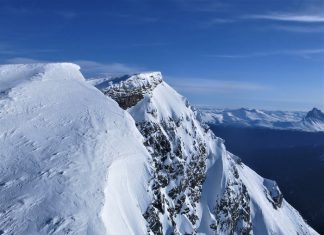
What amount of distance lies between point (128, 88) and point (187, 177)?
16.5 m

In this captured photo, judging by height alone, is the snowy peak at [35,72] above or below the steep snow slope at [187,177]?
above

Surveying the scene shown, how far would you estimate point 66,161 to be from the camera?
37.8m

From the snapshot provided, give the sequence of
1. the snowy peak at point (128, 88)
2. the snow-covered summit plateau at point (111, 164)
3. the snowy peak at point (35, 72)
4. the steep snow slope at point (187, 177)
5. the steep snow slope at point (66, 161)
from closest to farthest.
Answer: the steep snow slope at point (66, 161)
the snow-covered summit plateau at point (111, 164)
the snowy peak at point (35, 72)
the steep snow slope at point (187, 177)
the snowy peak at point (128, 88)

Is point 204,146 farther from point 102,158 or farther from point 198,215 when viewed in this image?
point 102,158

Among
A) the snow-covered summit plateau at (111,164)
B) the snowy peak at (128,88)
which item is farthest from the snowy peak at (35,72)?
the snowy peak at (128,88)

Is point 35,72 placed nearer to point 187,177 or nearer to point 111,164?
point 111,164

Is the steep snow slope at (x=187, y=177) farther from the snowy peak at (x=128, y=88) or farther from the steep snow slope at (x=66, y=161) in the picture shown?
the steep snow slope at (x=66, y=161)

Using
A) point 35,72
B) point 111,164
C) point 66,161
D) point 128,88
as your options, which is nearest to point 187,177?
point 128,88

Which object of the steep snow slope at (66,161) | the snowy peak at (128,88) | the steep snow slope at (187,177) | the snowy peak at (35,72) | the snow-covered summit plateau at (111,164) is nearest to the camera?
the steep snow slope at (66,161)

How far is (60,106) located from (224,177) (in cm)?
4017

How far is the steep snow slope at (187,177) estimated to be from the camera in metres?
60.8

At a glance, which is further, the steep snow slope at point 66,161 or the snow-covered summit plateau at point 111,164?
the snow-covered summit plateau at point 111,164

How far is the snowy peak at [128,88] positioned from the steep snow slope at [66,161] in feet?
20.9

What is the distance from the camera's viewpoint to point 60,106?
163 feet
